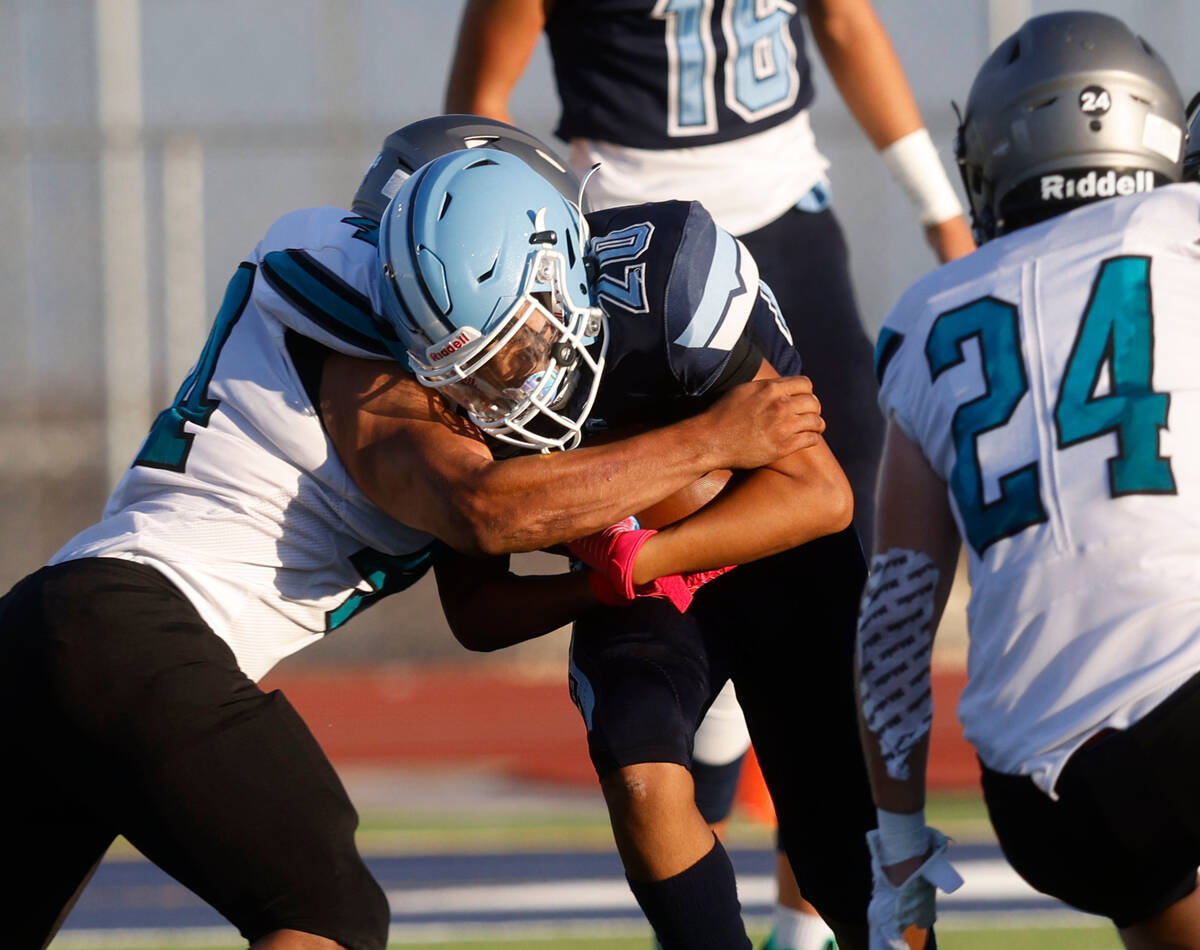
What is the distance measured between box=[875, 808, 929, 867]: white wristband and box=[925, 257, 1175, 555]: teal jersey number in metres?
0.47

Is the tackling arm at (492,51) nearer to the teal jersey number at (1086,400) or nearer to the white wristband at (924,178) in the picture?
the white wristband at (924,178)

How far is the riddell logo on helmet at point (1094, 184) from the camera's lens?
96.0 inches

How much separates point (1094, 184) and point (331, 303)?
1.20 metres

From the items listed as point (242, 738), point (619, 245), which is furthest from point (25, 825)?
point (619, 245)

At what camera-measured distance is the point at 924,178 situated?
13.6ft

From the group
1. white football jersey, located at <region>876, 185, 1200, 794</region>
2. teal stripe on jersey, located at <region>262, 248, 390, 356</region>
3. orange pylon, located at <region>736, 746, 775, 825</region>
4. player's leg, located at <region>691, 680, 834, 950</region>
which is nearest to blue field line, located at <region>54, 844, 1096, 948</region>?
orange pylon, located at <region>736, 746, 775, 825</region>

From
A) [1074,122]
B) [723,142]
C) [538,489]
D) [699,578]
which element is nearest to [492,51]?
[723,142]

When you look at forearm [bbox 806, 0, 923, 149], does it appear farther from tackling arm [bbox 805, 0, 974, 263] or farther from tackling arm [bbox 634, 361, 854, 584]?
tackling arm [bbox 634, 361, 854, 584]

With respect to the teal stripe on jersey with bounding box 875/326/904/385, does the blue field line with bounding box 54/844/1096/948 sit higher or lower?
lower

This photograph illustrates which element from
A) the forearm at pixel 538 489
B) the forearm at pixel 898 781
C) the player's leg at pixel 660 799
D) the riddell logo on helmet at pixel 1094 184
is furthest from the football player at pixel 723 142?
the riddell logo on helmet at pixel 1094 184

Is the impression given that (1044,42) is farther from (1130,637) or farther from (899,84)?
(899,84)

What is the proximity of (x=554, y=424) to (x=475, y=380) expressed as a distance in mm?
209

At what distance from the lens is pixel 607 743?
2.81 meters

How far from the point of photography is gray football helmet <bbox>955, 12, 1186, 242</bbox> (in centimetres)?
244
